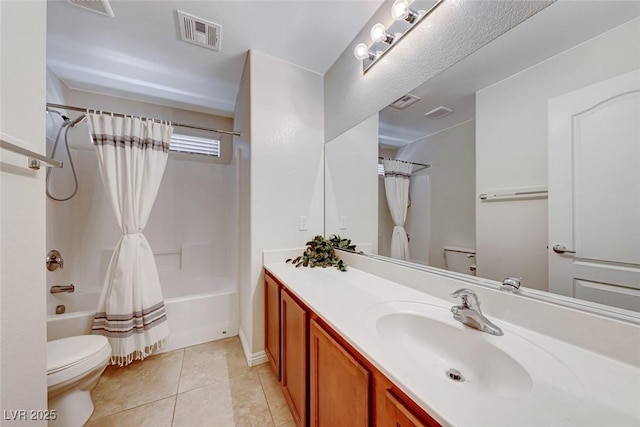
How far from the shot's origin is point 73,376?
1.15 m

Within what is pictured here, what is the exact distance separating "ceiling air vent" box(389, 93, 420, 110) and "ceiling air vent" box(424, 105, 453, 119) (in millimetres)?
112

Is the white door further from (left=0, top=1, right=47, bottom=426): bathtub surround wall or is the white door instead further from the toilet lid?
the toilet lid

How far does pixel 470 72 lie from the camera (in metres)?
0.95

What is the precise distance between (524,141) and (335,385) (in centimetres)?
114

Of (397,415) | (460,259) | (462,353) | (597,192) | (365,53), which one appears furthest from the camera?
(365,53)

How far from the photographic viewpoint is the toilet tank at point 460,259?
3.15ft

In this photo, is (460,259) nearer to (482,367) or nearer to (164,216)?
(482,367)

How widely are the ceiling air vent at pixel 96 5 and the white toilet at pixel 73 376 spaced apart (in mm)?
2073

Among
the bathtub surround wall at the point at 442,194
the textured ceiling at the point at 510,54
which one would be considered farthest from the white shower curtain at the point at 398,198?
the textured ceiling at the point at 510,54

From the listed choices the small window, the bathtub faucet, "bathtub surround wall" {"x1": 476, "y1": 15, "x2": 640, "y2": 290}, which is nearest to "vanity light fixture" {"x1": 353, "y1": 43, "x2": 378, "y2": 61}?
"bathtub surround wall" {"x1": 476, "y1": 15, "x2": 640, "y2": 290}

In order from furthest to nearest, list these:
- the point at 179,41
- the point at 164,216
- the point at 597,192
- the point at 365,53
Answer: the point at 164,216, the point at 179,41, the point at 365,53, the point at 597,192

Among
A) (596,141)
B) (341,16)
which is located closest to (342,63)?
(341,16)

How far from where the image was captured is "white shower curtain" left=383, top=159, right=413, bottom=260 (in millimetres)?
1291

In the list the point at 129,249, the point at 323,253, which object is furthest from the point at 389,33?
the point at 129,249
